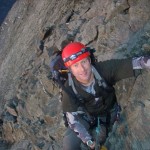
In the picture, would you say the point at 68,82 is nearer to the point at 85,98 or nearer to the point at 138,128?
the point at 85,98

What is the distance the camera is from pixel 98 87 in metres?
7.28

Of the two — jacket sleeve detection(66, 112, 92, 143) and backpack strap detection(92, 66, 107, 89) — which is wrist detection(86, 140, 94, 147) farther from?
backpack strap detection(92, 66, 107, 89)

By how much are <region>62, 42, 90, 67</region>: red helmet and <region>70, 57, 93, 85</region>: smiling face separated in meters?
0.08

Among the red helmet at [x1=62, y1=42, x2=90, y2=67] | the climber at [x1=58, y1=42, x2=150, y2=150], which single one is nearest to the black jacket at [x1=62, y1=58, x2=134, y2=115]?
the climber at [x1=58, y1=42, x2=150, y2=150]

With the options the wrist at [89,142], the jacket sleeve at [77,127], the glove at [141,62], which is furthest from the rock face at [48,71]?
the jacket sleeve at [77,127]

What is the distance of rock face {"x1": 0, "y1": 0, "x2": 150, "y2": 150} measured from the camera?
759 cm

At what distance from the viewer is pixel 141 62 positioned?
6832 mm

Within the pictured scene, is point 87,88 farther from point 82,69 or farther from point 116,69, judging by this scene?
point 116,69

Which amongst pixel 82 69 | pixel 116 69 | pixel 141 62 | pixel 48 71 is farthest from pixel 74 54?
pixel 48 71

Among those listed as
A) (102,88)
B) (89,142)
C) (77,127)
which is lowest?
(89,142)

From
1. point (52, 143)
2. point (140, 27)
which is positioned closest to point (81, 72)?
point (140, 27)

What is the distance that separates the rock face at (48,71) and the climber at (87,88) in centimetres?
60

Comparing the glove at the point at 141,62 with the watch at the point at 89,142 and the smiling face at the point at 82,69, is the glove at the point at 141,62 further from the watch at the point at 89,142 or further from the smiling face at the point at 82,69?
the watch at the point at 89,142

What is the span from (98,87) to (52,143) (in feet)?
19.8
